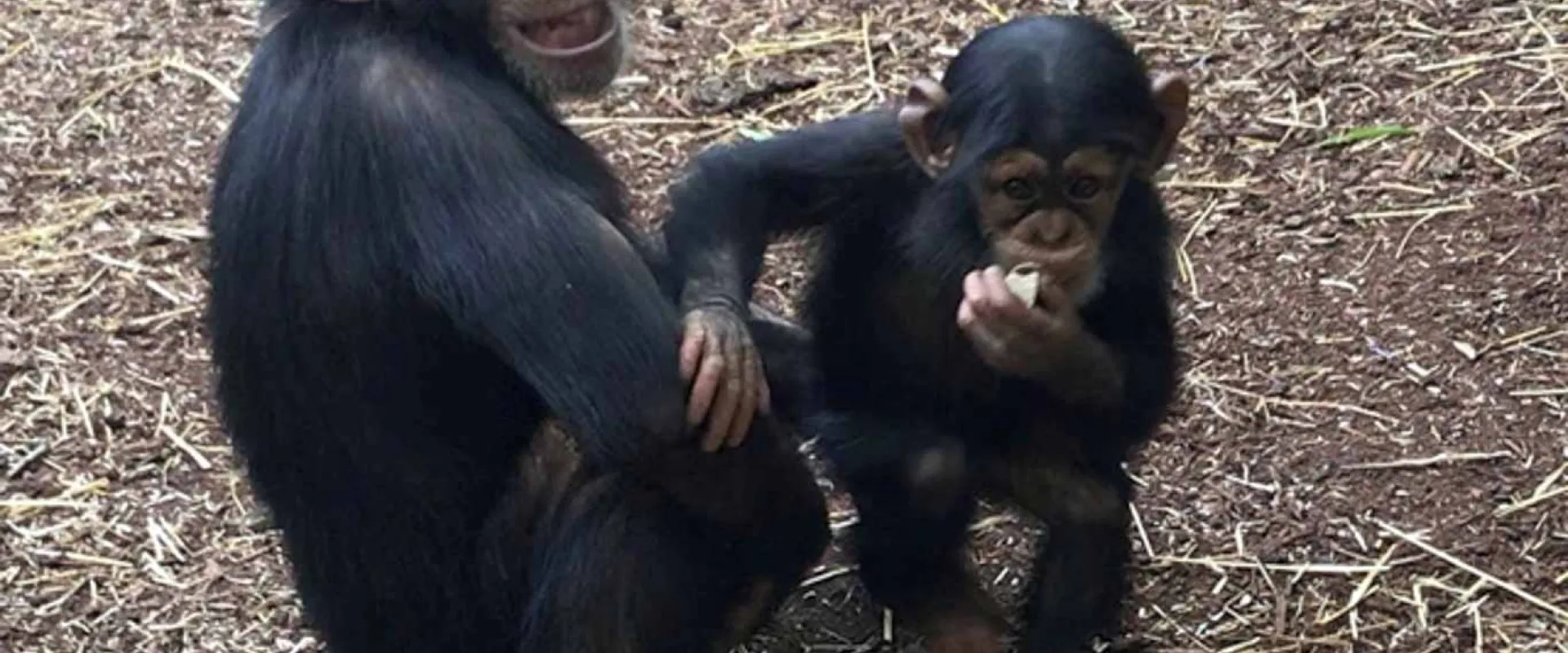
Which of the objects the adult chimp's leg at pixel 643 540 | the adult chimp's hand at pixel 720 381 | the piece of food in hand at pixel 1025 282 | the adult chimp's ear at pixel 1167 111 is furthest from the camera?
the adult chimp's ear at pixel 1167 111

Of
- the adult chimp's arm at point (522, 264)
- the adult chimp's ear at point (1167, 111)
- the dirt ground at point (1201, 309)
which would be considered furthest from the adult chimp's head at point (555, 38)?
the dirt ground at point (1201, 309)

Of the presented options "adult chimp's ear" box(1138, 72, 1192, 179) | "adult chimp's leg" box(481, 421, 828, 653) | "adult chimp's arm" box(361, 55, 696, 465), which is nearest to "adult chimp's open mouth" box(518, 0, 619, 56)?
"adult chimp's arm" box(361, 55, 696, 465)

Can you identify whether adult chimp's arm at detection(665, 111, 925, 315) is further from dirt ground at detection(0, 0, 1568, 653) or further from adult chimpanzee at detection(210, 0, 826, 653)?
dirt ground at detection(0, 0, 1568, 653)

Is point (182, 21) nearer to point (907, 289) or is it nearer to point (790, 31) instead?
point (790, 31)

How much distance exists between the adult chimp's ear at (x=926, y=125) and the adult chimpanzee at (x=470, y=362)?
63 centimetres

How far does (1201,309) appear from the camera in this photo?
A: 23.4 feet

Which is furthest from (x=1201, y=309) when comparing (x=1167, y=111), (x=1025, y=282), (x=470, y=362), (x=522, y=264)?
(x=522, y=264)

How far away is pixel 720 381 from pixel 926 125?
2.83ft

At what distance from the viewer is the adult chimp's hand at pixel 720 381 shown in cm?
498

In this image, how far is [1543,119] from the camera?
7.76m

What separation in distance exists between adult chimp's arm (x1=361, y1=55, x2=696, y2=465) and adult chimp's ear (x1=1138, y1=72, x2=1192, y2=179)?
1.21 m

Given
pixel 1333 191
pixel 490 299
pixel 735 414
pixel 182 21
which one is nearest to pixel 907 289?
pixel 735 414

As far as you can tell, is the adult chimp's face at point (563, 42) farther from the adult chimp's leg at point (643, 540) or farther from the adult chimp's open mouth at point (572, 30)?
the adult chimp's leg at point (643, 540)

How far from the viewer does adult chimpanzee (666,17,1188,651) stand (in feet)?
17.3
